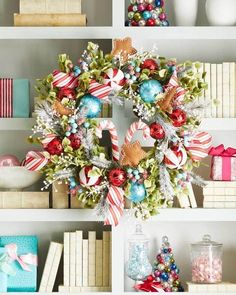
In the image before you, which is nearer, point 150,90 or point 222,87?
point 150,90

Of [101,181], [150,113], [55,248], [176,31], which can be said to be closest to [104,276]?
[55,248]

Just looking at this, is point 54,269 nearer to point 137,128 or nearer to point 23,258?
point 23,258

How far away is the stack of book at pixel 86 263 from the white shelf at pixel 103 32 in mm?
784

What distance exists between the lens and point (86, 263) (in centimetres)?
329

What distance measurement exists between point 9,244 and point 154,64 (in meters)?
0.93

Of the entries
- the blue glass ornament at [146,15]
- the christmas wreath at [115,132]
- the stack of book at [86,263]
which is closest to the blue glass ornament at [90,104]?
the christmas wreath at [115,132]

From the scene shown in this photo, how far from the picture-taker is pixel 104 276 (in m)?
3.29

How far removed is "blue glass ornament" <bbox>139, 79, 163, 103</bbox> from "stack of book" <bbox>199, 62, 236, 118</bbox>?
0.93 feet

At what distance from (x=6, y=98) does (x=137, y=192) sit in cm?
A: 68

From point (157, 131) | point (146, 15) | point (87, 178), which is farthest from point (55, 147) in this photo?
point (146, 15)

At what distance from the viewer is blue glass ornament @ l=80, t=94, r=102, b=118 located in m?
3.10

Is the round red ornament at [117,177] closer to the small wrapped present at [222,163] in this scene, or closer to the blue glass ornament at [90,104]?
the blue glass ornament at [90,104]

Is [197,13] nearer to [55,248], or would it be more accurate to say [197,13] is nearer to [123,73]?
[123,73]

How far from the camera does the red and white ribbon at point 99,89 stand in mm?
3084
